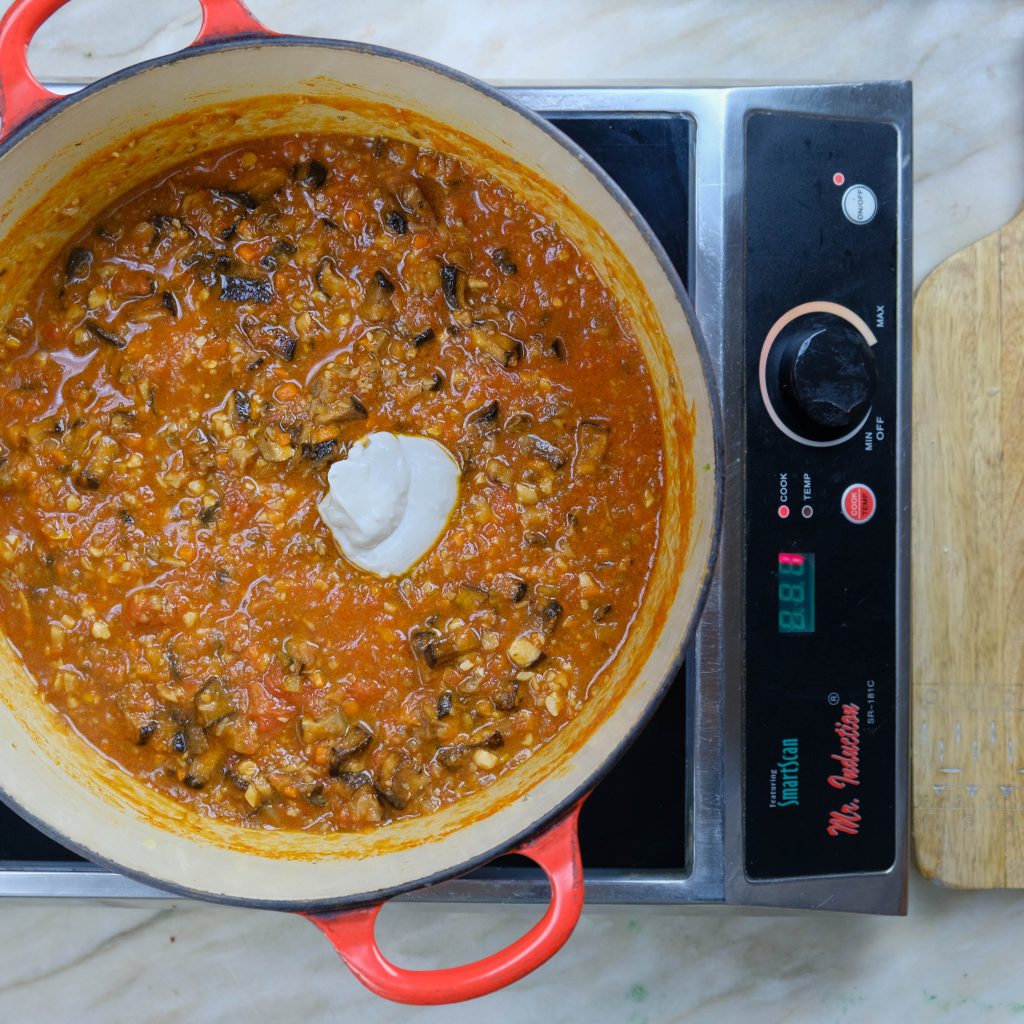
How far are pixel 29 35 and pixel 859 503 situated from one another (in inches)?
52.1

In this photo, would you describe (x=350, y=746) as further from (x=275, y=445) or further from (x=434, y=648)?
(x=275, y=445)

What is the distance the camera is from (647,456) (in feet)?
4.82

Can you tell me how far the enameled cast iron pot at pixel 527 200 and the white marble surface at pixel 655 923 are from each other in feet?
1.42

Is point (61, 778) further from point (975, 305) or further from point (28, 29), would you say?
point (975, 305)

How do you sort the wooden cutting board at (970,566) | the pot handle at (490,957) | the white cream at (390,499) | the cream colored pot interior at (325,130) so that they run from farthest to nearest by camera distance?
the wooden cutting board at (970,566)
the white cream at (390,499)
the cream colored pot interior at (325,130)
the pot handle at (490,957)

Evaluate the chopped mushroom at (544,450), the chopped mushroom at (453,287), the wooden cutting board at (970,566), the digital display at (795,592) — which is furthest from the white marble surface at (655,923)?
the chopped mushroom at (544,450)

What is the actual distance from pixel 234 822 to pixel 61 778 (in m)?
0.26

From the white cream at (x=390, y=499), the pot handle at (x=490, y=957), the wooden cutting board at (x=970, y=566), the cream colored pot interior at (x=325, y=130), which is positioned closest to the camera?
the pot handle at (x=490, y=957)

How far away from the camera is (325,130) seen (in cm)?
151

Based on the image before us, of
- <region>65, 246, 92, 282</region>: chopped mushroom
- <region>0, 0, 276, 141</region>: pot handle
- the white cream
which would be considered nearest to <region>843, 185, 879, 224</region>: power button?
the white cream

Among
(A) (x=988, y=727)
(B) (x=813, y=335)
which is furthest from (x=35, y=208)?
(A) (x=988, y=727)

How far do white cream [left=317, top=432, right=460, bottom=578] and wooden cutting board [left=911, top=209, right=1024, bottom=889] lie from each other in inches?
33.9

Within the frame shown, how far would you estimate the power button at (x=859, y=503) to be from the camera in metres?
1.50

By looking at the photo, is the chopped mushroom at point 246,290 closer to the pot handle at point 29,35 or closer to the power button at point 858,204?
the pot handle at point 29,35
